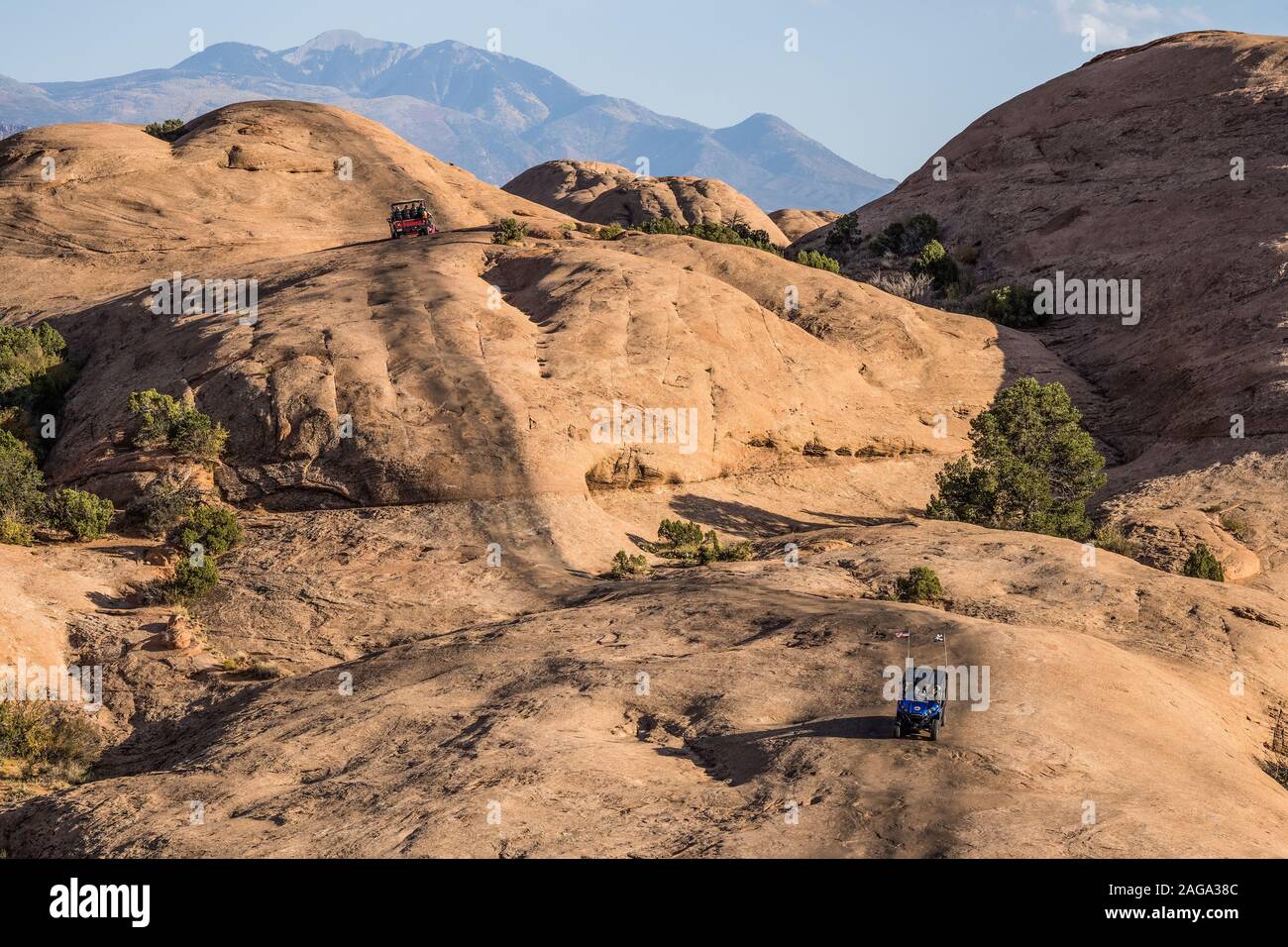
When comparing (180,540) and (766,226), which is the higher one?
(766,226)

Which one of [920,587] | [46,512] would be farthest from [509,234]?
[920,587]

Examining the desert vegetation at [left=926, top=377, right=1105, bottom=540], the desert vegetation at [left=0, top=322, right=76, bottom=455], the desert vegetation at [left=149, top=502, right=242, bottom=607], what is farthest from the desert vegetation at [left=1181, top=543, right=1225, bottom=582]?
the desert vegetation at [left=0, top=322, right=76, bottom=455]

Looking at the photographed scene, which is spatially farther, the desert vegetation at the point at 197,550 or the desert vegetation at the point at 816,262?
the desert vegetation at the point at 816,262

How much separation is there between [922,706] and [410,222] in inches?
1379

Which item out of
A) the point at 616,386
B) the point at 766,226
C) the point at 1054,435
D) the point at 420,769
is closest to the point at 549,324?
the point at 616,386

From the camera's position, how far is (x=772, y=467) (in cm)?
3425

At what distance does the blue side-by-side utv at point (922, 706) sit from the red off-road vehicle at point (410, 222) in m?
34.1

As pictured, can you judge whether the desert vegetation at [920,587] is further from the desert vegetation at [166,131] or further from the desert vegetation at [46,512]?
the desert vegetation at [166,131]

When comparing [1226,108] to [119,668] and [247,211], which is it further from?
[119,668]

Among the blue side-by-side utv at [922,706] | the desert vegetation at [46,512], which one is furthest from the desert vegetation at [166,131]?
the blue side-by-side utv at [922,706]

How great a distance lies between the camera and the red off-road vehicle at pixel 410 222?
44.3 metres

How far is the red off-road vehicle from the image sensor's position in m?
44.3

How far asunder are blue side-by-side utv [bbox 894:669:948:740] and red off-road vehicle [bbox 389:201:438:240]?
3407 centimetres

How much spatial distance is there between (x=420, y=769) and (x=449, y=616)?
8.31 m
